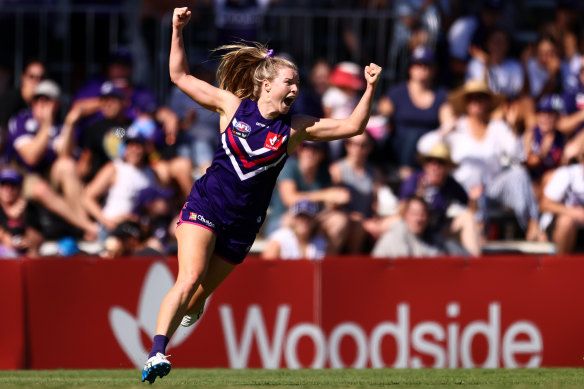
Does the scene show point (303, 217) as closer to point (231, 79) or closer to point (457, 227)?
point (457, 227)

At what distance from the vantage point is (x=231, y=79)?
742 cm

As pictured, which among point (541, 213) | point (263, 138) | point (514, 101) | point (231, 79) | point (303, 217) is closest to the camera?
point (263, 138)

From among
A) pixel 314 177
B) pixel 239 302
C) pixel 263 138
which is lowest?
pixel 239 302

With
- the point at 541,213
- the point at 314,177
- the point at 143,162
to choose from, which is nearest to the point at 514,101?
the point at 541,213

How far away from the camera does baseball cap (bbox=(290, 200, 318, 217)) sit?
10723 millimetres

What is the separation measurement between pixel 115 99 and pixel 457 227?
12.8ft

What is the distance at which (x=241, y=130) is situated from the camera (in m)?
6.91

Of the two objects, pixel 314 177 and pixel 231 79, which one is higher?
pixel 231 79

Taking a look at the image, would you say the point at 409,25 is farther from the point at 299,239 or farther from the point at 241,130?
the point at 241,130

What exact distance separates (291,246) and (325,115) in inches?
82.4

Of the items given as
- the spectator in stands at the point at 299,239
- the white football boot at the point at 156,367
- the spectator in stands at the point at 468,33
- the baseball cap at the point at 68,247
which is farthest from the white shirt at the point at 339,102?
the white football boot at the point at 156,367

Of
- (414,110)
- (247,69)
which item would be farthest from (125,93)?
(247,69)

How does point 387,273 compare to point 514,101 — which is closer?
point 387,273

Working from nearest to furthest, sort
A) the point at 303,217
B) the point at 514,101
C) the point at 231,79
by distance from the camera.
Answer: the point at 231,79
the point at 303,217
the point at 514,101
